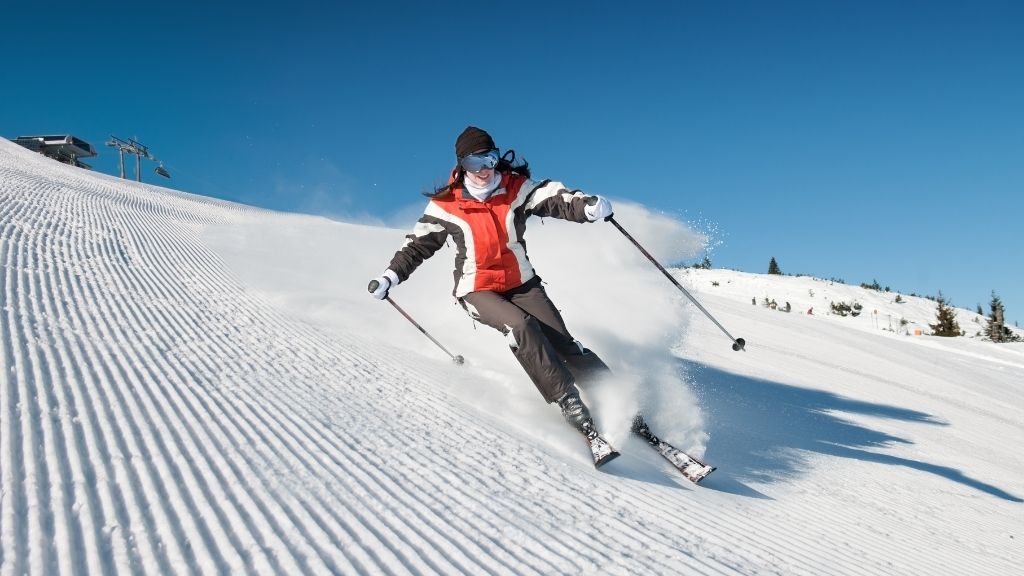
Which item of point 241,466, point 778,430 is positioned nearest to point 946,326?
point 778,430

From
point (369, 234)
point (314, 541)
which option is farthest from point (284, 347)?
point (369, 234)

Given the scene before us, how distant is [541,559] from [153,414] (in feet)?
6.74

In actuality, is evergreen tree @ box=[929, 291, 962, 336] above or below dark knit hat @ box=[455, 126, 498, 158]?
above

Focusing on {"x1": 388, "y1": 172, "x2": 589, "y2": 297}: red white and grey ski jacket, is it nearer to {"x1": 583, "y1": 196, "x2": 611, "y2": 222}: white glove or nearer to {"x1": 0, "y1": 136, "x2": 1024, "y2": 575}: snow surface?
{"x1": 583, "y1": 196, "x2": 611, "y2": 222}: white glove

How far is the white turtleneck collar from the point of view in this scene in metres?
4.59

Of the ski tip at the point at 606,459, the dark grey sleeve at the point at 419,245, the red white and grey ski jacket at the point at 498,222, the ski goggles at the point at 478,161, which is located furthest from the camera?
the dark grey sleeve at the point at 419,245

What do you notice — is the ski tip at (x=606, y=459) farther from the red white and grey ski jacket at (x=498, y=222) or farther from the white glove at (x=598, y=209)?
the white glove at (x=598, y=209)

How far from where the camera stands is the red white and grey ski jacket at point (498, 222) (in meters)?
4.60

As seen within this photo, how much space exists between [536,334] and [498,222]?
36.7 inches

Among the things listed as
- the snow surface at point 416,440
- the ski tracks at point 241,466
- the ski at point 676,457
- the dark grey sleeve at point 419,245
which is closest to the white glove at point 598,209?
the dark grey sleeve at point 419,245

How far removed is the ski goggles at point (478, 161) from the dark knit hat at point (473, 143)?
6cm

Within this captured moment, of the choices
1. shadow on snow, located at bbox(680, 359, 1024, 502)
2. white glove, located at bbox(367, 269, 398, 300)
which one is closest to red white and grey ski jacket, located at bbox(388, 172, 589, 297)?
white glove, located at bbox(367, 269, 398, 300)

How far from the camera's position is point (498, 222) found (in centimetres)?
461

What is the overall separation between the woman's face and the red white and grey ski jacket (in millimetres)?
A: 116
